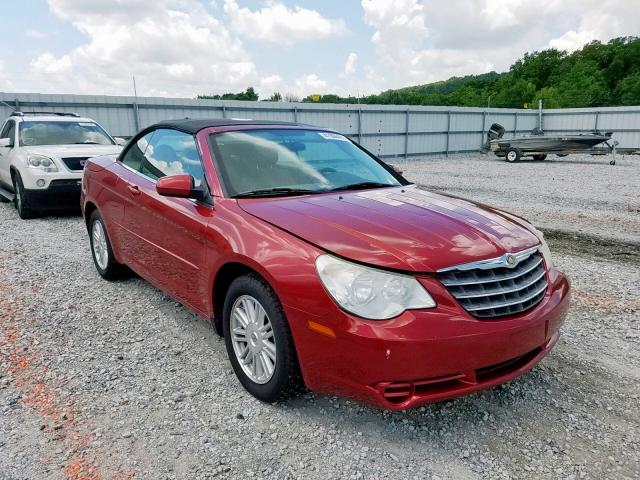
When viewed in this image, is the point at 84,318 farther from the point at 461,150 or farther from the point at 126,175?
the point at 461,150

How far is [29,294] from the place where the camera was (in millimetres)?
4512

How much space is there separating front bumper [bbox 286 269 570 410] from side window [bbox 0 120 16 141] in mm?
8636

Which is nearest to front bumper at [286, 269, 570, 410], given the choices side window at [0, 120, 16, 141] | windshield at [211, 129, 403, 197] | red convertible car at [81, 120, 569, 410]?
red convertible car at [81, 120, 569, 410]

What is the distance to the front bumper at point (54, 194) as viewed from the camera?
7.69 m

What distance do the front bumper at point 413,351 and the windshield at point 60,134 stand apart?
791 cm

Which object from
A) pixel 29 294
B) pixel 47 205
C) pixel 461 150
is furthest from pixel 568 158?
pixel 29 294

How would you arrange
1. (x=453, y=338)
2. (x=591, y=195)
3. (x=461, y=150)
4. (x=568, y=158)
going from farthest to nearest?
(x=461, y=150) < (x=568, y=158) < (x=591, y=195) < (x=453, y=338)

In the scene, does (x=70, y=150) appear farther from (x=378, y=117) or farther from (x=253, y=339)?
(x=378, y=117)

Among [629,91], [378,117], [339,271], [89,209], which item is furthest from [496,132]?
[629,91]

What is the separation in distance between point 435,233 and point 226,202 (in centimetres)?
128

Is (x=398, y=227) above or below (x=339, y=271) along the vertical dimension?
above

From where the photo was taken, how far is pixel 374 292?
2158 millimetres

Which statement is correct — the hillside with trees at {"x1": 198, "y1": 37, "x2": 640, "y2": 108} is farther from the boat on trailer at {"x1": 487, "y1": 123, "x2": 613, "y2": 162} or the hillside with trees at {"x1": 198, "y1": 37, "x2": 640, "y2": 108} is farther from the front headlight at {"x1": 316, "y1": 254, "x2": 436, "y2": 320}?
the front headlight at {"x1": 316, "y1": 254, "x2": 436, "y2": 320}

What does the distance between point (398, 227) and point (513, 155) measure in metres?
21.1
